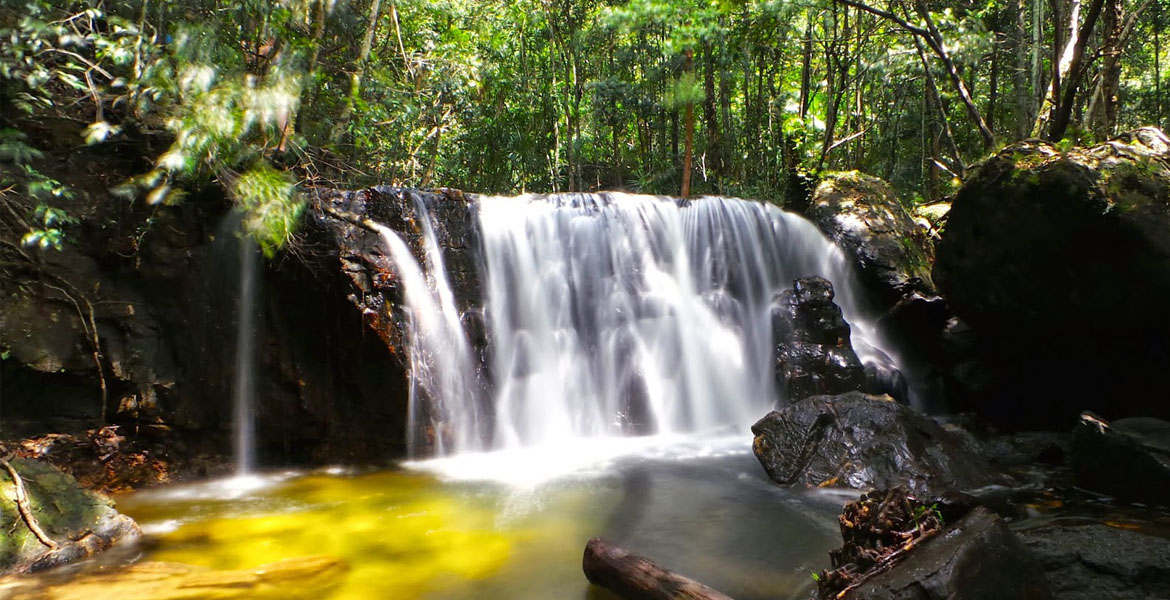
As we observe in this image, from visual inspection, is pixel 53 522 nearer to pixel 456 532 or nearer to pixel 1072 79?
pixel 456 532

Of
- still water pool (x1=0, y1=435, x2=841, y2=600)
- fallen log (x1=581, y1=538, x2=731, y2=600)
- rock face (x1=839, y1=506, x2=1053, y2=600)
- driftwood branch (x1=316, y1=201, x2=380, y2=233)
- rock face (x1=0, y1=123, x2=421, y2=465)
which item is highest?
driftwood branch (x1=316, y1=201, x2=380, y2=233)

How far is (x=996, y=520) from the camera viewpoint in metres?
2.93

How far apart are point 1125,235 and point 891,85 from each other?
12.6 metres

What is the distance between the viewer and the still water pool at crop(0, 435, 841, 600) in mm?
3852

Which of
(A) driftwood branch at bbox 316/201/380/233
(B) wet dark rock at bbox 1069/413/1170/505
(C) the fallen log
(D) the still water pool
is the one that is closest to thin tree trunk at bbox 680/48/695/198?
(A) driftwood branch at bbox 316/201/380/233

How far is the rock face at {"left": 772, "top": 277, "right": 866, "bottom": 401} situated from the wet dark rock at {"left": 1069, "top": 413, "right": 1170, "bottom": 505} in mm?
2655

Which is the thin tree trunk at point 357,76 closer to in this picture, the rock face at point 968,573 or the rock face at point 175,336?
the rock face at point 175,336

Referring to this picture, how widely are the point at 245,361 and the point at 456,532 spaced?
3.21 m

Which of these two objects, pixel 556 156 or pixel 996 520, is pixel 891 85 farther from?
pixel 996 520

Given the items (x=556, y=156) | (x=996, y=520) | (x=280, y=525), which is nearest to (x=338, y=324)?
(x=280, y=525)

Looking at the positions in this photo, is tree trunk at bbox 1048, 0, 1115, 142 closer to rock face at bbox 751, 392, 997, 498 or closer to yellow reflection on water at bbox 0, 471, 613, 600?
rock face at bbox 751, 392, 997, 498

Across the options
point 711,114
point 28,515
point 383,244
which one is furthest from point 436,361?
point 711,114

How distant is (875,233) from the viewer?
1060cm

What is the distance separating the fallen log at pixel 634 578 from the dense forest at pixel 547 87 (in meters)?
4.27
